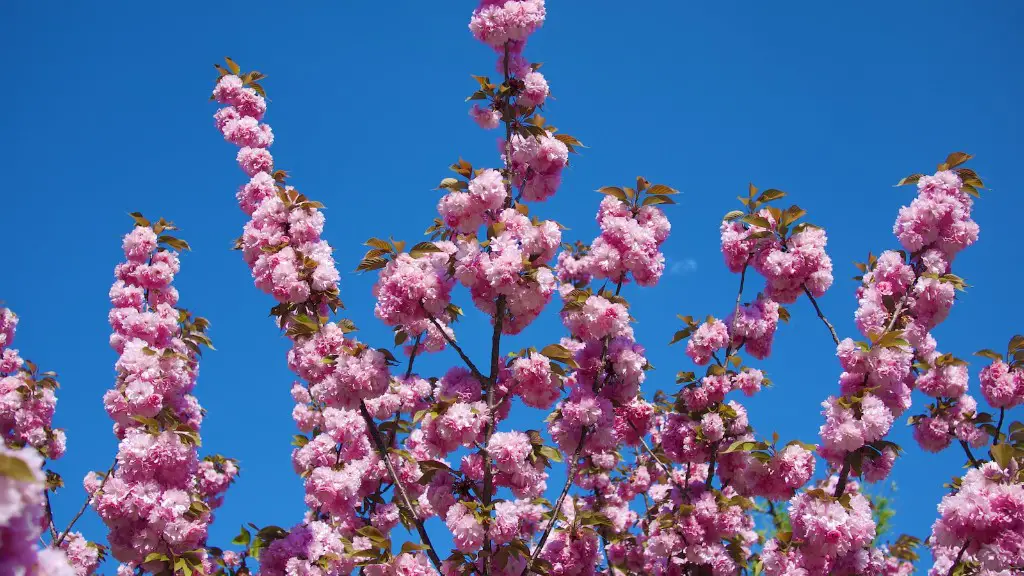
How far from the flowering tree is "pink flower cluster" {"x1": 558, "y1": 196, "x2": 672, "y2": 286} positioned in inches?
0.6

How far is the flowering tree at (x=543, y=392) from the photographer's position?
443cm

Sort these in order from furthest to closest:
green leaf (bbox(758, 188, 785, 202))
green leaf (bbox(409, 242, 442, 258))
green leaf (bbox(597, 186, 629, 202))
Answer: green leaf (bbox(758, 188, 785, 202)), green leaf (bbox(597, 186, 629, 202)), green leaf (bbox(409, 242, 442, 258))

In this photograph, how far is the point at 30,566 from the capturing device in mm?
1713

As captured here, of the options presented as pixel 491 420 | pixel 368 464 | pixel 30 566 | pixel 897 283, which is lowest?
pixel 30 566

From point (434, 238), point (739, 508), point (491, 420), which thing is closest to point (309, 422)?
point (434, 238)

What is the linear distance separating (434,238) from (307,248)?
973 millimetres

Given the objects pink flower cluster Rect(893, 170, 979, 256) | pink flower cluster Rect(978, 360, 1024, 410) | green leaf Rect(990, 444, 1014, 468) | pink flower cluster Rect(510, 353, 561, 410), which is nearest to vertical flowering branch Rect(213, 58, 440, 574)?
pink flower cluster Rect(510, 353, 561, 410)

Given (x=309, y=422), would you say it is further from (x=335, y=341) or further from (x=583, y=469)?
(x=335, y=341)

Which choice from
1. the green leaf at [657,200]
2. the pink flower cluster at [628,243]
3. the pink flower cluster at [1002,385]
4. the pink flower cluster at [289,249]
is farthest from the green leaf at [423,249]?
the pink flower cluster at [1002,385]

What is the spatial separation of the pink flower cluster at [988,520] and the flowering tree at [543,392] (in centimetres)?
1

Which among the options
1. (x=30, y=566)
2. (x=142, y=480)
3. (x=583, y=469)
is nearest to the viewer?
(x=30, y=566)

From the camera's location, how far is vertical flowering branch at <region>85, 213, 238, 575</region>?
4832mm

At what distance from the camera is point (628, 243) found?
5.01 m

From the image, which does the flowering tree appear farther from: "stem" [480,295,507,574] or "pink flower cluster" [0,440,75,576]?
"pink flower cluster" [0,440,75,576]
